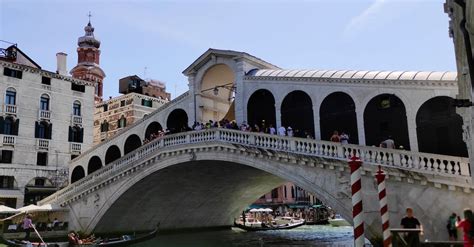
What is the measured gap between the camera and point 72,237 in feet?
51.7

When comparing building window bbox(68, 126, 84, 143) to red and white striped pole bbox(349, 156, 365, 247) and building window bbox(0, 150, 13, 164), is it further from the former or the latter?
red and white striped pole bbox(349, 156, 365, 247)

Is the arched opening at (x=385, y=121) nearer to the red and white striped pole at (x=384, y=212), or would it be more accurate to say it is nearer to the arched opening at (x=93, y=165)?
the red and white striped pole at (x=384, y=212)

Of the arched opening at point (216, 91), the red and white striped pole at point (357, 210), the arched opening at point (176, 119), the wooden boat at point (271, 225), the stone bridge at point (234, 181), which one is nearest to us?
the red and white striped pole at point (357, 210)

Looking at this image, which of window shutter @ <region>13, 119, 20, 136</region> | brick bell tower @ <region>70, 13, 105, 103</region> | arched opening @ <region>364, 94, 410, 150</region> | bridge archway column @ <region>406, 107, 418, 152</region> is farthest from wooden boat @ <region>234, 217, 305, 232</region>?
brick bell tower @ <region>70, 13, 105, 103</region>

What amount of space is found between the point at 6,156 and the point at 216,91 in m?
12.4

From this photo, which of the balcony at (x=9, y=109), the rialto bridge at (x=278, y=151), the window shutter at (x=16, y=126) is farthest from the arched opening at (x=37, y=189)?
the balcony at (x=9, y=109)

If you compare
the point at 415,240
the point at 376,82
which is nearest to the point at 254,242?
the point at 376,82

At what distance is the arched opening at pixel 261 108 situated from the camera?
62.5 ft

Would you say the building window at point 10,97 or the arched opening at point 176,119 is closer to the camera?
the arched opening at point 176,119

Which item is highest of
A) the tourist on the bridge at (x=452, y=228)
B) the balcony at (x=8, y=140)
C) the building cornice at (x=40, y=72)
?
the building cornice at (x=40, y=72)

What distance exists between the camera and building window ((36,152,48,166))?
25920mm

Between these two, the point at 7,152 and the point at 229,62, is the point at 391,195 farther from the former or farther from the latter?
the point at 7,152

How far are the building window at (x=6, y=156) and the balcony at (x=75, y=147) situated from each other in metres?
3.65

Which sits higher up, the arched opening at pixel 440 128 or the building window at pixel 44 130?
the building window at pixel 44 130
